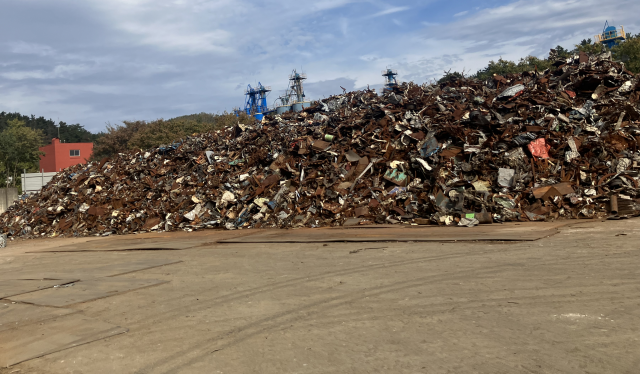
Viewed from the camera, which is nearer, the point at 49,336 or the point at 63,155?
the point at 49,336

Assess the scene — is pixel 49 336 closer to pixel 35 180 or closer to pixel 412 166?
pixel 412 166

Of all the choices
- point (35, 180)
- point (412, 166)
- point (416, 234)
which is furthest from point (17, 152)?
point (416, 234)

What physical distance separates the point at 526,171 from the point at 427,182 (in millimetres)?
2174

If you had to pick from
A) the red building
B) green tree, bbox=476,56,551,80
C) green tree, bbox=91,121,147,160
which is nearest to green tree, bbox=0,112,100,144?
the red building

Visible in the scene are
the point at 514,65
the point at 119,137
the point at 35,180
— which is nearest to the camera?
the point at 35,180

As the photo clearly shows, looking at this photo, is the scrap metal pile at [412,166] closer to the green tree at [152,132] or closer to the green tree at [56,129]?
the green tree at [152,132]

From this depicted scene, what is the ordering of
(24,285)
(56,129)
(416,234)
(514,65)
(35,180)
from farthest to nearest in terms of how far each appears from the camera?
(56,129), (514,65), (35,180), (416,234), (24,285)

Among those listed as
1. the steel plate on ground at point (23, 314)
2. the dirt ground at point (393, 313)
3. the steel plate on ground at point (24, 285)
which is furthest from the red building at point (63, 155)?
the dirt ground at point (393, 313)

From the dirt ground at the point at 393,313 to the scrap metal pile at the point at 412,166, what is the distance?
2538 millimetres

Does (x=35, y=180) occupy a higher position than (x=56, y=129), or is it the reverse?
(x=56, y=129)

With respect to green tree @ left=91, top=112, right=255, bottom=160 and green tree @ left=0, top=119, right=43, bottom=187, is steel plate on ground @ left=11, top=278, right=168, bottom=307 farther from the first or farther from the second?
green tree @ left=0, top=119, right=43, bottom=187

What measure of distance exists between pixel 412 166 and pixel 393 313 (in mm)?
7705

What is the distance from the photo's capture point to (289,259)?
805 centimetres

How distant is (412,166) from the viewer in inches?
469
